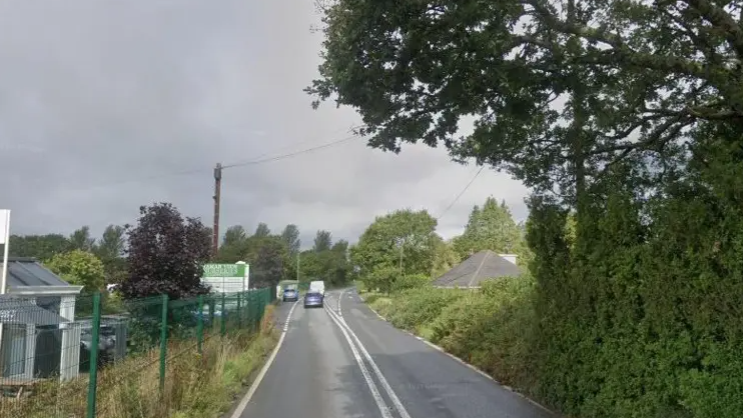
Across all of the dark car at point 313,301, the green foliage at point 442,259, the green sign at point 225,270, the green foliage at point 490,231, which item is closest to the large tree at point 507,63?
the green sign at point 225,270

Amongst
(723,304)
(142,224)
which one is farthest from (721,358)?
(142,224)

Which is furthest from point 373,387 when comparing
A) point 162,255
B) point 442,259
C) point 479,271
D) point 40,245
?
point 40,245

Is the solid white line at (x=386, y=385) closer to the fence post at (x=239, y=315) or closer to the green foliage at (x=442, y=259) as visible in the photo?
the fence post at (x=239, y=315)

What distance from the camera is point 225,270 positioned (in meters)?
37.6

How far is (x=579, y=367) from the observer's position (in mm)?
9539

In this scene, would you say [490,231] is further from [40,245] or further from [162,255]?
[162,255]

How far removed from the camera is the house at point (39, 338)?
515 cm

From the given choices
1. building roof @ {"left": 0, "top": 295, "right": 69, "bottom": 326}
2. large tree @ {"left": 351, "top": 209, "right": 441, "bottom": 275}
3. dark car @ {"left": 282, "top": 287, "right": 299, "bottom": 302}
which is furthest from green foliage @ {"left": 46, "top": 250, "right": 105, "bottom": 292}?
building roof @ {"left": 0, "top": 295, "right": 69, "bottom": 326}

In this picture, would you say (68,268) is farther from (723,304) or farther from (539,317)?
(723,304)

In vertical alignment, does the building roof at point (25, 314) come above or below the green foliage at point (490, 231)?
below

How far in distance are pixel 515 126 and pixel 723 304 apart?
12.3 feet

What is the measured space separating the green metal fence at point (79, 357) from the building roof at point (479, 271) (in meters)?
35.9

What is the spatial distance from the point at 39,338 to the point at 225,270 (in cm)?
3249

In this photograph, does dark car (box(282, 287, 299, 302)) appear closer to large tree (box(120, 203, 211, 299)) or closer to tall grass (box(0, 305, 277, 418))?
large tree (box(120, 203, 211, 299))
